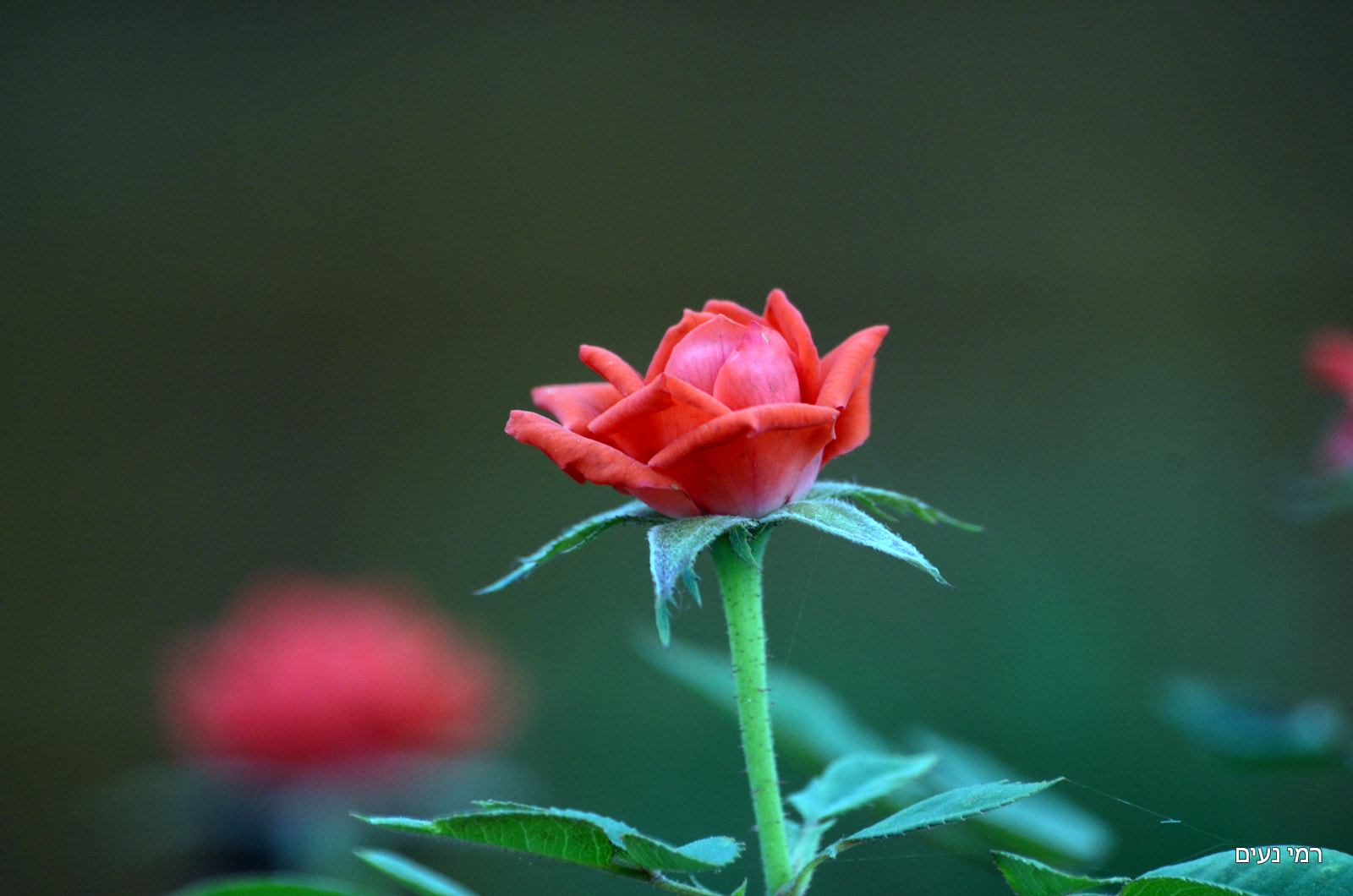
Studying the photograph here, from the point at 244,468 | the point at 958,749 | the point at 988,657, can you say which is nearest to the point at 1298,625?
the point at 988,657

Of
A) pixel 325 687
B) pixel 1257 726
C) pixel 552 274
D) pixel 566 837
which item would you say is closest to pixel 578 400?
pixel 566 837

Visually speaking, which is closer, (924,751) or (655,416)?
(655,416)

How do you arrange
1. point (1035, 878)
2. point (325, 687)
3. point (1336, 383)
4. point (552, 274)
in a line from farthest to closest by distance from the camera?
point (552, 274)
point (325, 687)
point (1336, 383)
point (1035, 878)

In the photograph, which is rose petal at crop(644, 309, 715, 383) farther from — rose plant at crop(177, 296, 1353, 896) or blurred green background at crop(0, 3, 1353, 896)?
blurred green background at crop(0, 3, 1353, 896)

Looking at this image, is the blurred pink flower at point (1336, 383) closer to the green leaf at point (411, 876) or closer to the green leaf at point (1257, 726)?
the green leaf at point (1257, 726)

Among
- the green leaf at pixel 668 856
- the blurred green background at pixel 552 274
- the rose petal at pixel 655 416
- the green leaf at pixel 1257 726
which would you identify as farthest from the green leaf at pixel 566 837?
the blurred green background at pixel 552 274

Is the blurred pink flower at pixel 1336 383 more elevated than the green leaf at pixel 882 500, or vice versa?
the blurred pink flower at pixel 1336 383

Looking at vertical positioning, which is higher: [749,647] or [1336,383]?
[1336,383]

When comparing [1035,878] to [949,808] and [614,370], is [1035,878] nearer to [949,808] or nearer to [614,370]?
[949,808]
